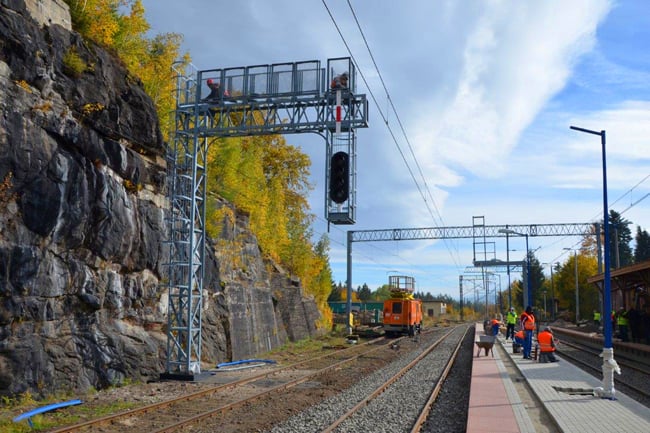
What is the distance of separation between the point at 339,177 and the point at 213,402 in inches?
249

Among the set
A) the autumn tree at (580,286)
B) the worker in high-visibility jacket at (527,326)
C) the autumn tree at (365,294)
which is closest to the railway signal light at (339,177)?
the worker in high-visibility jacket at (527,326)

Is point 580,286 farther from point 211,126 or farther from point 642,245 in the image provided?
point 211,126

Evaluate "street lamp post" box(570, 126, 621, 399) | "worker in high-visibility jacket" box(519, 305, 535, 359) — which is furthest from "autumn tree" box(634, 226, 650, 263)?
"street lamp post" box(570, 126, 621, 399)

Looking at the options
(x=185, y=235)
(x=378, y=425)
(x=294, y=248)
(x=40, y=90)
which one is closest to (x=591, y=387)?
(x=378, y=425)

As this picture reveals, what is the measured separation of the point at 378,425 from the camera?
37.1ft

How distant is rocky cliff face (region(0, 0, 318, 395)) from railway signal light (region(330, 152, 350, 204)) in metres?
6.91

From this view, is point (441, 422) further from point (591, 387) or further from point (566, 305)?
point (566, 305)

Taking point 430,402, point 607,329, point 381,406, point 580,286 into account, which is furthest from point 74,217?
point 580,286

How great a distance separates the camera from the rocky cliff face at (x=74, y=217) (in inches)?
529

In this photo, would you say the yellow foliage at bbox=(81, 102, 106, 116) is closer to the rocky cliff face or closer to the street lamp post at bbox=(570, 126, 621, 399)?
the rocky cliff face

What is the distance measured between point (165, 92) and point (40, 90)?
37.5 feet

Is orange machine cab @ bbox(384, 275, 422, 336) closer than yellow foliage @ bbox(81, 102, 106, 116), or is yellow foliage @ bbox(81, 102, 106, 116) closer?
yellow foliage @ bbox(81, 102, 106, 116)

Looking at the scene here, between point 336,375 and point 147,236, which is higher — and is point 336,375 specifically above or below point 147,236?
below

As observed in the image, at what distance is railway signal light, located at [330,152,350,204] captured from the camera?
47.1 feet
